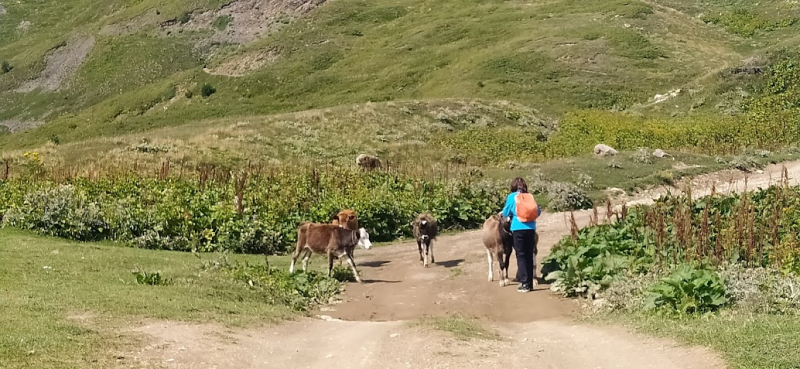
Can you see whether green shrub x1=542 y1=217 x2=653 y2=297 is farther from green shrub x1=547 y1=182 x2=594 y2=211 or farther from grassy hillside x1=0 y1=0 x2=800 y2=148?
grassy hillside x1=0 y1=0 x2=800 y2=148

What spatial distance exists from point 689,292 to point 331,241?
6.76 meters

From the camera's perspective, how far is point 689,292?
10.7 m

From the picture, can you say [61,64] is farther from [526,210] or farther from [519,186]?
[526,210]

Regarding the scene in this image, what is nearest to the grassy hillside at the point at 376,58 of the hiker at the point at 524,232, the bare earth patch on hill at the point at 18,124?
the bare earth patch on hill at the point at 18,124

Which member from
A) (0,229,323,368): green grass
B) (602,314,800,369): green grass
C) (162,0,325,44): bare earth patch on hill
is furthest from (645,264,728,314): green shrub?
(162,0,325,44): bare earth patch on hill

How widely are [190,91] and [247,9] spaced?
32416 mm

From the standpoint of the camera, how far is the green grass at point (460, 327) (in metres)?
10.3

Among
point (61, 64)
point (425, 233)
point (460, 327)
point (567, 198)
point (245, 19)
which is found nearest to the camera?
point (460, 327)

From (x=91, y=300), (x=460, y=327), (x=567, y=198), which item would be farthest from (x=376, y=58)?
(x=460, y=327)

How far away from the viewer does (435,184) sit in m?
24.8

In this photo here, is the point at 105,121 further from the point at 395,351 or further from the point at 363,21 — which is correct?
the point at 395,351

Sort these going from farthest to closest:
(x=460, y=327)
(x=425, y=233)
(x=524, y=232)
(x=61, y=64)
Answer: (x=61, y=64)
(x=425, y=233)
(x=524, y=232)
(x=460, y=327)

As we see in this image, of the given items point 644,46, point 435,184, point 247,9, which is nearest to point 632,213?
point 435,184

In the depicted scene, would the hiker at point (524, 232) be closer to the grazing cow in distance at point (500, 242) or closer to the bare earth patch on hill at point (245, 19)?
the grazing cow in distance at point (500, 242)
